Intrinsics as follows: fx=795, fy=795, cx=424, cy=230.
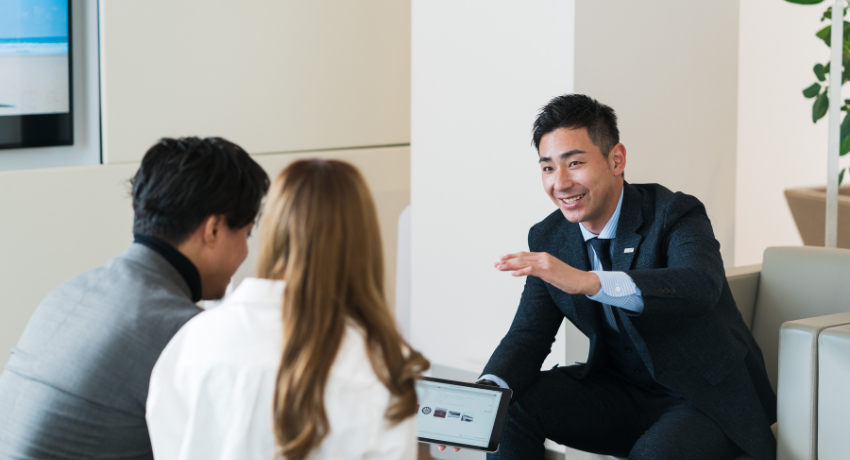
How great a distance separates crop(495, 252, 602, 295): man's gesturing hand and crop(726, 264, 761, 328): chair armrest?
71 cm

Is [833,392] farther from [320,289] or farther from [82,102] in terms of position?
[82,102]

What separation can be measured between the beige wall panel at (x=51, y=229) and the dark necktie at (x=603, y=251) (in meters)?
0.80

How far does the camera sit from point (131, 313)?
118cm

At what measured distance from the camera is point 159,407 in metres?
1.04

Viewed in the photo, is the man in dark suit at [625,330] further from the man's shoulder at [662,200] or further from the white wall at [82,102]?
the white wall at [82,102]

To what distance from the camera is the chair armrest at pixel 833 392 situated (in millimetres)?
1610

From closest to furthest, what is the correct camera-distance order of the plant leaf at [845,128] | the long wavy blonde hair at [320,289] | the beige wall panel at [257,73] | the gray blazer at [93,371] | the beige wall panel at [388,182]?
the long wavy blonde hair at [320,289], the gray blazer at [93,371], the beige wall panel at [257,73], the plant leaf at [845,128], the beige wall panel at [388,182]

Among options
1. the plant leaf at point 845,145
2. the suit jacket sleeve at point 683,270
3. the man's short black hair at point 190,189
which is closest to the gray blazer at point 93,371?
the man's short black hair at point 190,189

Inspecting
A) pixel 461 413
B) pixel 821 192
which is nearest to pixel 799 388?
pixel 461 413

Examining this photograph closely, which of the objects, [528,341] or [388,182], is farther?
[388,182]

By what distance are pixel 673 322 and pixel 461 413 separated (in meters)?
0.53

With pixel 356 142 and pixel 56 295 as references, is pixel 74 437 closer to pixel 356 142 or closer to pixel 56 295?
pixel 56 295

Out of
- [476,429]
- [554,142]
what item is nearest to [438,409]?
[476,429]

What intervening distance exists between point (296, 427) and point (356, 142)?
252 centimetres
